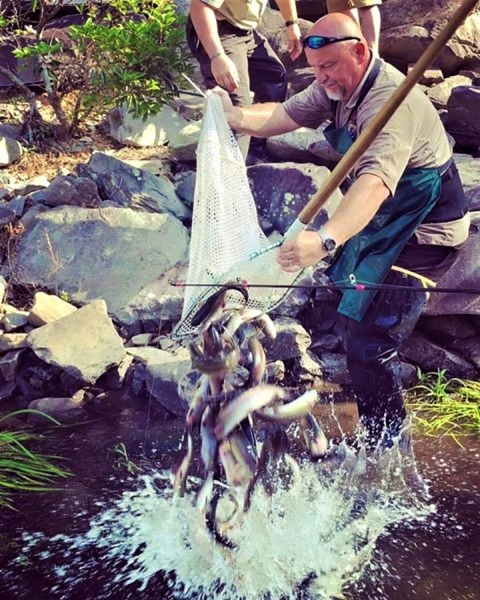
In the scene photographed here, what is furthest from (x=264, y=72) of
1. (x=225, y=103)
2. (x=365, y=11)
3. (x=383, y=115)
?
(x=383, y=115)

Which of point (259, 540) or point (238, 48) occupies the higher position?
point (238, 48)

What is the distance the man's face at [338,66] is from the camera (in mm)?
3449

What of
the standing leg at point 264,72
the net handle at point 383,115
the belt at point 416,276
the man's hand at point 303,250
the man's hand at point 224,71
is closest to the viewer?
the net handle at point 383,115

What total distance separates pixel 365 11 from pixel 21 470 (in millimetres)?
3815

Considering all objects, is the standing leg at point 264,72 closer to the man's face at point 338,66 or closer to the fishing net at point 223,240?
the fishing net at point 223,240

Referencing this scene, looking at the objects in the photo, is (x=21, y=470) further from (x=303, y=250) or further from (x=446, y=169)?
(x=446, y=169)

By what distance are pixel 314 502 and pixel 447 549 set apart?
70 centimetres

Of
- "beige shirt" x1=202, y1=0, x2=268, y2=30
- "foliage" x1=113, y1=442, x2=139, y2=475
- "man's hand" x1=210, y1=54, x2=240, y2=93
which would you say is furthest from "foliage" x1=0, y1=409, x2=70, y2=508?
"beige shirt" x1=202, y1=0, x2=268, y2=30

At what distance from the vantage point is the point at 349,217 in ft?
10.7

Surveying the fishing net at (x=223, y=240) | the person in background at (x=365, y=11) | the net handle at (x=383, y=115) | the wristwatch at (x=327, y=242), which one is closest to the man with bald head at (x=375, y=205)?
the wristwatch at (x=327, y=242)

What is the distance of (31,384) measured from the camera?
5523 millimetres

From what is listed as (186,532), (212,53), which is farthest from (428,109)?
(186,532)

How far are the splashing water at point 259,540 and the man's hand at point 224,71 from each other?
2.27 meters

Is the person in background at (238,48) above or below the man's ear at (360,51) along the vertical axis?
below
